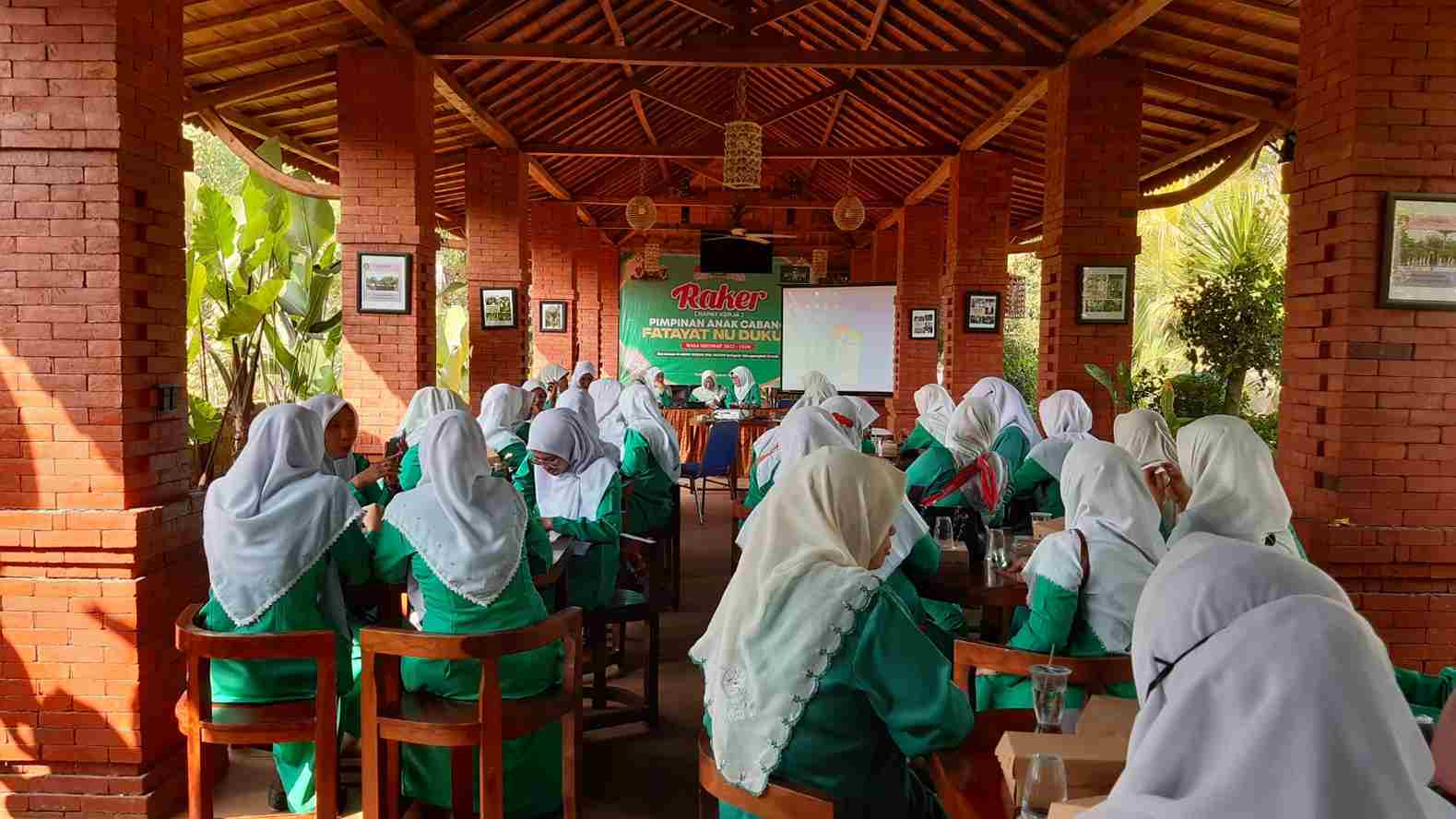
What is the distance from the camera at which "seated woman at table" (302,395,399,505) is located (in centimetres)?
482

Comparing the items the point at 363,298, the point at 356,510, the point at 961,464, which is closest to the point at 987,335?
the point at 961,464

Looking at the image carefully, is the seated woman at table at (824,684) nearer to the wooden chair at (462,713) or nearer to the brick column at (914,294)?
the wooden chair at (462,713)

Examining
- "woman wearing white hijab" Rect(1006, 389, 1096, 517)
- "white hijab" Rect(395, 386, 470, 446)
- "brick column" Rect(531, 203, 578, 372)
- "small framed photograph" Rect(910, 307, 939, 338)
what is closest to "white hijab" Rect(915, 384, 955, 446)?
"woman wearing white hijab" Rect(1006, 389, 1096, 517)

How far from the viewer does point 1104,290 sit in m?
→ 7.28

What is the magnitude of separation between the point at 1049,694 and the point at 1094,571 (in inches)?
34.7

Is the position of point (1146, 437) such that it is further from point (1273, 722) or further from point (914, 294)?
point (914, 294)

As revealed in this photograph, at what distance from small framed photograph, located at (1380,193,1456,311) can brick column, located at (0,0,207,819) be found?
4.83 m

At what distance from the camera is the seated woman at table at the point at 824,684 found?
211 cm

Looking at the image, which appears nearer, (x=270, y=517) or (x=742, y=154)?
(x=270, y=517)

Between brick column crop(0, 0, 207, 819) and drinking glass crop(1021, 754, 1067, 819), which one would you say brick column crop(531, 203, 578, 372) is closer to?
brick column crop(0, 0, 207, 819)

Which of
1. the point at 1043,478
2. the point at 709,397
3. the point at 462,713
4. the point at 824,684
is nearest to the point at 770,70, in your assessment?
the point at 709,397

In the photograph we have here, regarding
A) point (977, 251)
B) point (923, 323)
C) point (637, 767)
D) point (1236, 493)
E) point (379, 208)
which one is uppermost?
point (977, 251)

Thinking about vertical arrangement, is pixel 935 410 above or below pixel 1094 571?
above

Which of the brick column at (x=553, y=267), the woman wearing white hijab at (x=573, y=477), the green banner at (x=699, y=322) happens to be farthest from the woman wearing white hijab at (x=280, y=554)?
the green banner at (x=699, y=322)
